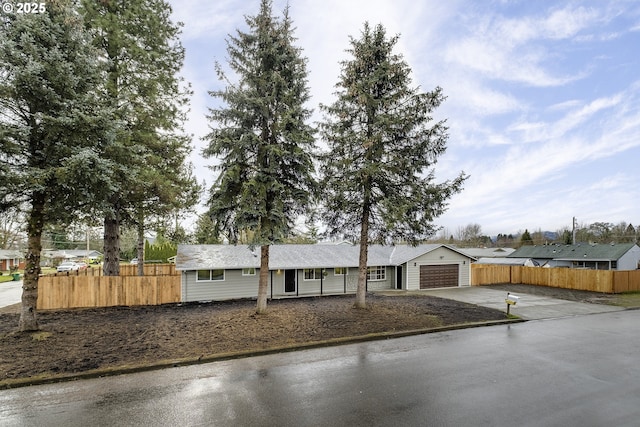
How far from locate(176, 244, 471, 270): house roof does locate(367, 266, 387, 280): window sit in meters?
0.76

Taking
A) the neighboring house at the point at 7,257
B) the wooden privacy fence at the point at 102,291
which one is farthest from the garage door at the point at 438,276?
the neighboring house at the point at 7,257

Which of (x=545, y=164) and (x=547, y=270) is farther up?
(x=545, y=164)

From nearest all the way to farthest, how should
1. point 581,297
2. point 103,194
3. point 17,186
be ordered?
point 17,186 → point 103,194 → point 581,297

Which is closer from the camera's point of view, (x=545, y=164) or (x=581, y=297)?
(x=581, y=297)

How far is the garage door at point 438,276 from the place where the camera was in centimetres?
2323

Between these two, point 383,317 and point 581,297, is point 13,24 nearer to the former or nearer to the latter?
point 383,317

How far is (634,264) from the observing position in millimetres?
33938

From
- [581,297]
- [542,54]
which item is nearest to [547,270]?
[581,297]

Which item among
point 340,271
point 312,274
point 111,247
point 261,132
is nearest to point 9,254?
point 111,247

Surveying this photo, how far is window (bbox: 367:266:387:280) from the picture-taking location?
891 inches

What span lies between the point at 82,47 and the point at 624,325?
71.5ft

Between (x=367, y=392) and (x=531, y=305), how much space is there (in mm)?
15079

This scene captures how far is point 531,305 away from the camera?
16.8m

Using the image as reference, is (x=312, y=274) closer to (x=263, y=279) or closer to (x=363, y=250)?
(x=363, y=250)
